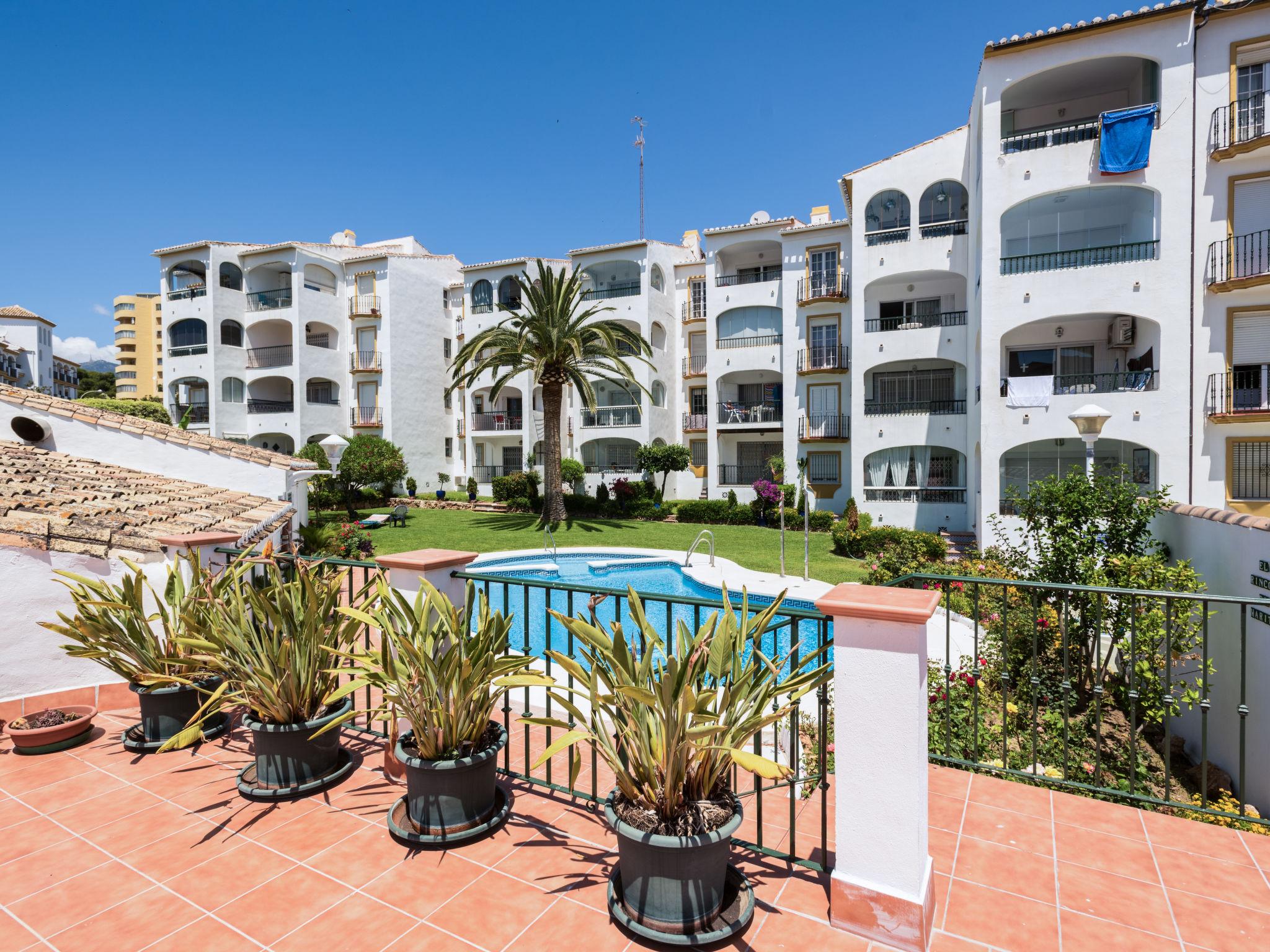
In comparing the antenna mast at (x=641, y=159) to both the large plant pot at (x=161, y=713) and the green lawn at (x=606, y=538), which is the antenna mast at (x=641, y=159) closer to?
the green lawn at (x=606, y=538)

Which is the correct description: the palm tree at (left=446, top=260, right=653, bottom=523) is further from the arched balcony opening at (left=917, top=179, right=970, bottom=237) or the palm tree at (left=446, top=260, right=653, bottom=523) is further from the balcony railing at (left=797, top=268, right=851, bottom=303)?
the arched balcony opening at (left=917, top=179, right=970, bottom=237)

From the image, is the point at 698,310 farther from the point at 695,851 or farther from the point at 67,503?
the point at 695,851

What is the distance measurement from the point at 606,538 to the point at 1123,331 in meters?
17.7

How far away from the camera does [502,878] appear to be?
3156 mm

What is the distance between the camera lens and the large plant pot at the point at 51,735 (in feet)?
15.5

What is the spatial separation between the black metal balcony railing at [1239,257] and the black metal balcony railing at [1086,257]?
1300 mm

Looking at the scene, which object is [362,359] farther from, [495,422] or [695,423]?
[695,423]

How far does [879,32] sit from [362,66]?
10.3 meters

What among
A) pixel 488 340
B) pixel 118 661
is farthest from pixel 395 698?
pixel 488 340

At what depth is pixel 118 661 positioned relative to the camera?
491 cm

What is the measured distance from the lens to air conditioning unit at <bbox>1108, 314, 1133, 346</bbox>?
19.3 metres

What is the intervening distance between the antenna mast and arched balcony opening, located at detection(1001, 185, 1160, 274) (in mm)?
19891

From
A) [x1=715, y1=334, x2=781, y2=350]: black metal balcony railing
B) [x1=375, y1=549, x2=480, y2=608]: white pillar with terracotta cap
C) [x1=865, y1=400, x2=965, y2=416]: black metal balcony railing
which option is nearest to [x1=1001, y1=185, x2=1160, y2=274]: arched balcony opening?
[x1=865, y1=400, x2=965, y2=416]: black metal balcony railing

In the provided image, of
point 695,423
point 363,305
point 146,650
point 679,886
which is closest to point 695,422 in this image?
point 695,423
